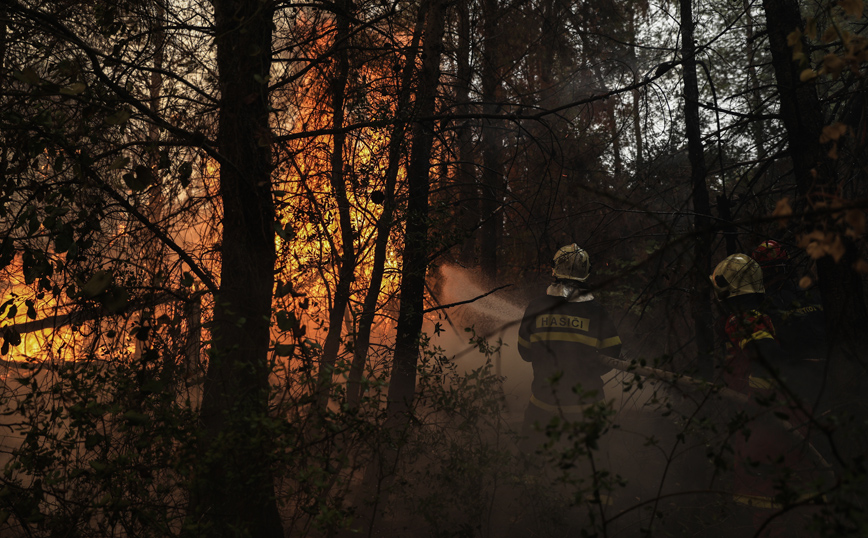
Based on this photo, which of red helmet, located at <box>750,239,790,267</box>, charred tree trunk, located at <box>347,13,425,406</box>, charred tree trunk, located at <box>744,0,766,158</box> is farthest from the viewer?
charred tree trunk, located at <box>347,13,425,406</box>

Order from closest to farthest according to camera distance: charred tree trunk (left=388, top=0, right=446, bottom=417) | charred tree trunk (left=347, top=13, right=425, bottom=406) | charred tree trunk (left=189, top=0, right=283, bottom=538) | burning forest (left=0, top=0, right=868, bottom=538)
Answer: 1. burning forest (left=0, top=0, right=868, bottom=538)
2. charred tree trunk (left=189, top=0, right=283, bottom=538)
3. charred tree trunk (left=347, top=13, right=425, bottom=406)
4. charred tree trunk (left=388, top=0, right=446, bottom=417)

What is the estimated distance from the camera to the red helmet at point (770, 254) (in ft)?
12.5

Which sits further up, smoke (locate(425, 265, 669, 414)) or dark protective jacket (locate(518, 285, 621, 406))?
smoke (locate(425, 265, 669, 414))

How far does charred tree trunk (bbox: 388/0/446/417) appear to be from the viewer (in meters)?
5.09

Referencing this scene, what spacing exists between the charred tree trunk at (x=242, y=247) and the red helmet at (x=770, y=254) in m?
2.97

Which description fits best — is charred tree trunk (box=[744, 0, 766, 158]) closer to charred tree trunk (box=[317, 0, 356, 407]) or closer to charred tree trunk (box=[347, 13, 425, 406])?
charred tree trunk (box=[347, 13, 425, 406])

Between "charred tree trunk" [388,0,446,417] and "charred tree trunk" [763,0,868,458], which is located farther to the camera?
"charred tree trunk" [388,0,446,417]

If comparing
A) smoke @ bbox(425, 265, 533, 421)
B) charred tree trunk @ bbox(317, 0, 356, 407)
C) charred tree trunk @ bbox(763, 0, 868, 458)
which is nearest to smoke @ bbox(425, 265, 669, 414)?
smoke @ bbox(425, 265, 533, 421)

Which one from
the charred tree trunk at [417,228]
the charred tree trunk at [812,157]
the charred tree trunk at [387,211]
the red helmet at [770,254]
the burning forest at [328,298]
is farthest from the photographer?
the charred tree trunk at [417,228]

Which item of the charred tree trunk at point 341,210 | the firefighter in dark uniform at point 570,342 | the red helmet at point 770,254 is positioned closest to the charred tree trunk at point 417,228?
the charred tree trunk at point 341,210

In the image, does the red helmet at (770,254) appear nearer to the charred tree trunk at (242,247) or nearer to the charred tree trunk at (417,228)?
the charred tree trunk at (417,228)

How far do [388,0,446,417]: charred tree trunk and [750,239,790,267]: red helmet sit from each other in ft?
8.15

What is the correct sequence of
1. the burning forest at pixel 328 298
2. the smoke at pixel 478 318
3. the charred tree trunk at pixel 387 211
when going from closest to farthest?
1. the burning forest at pixel 328 298
2. the charred tree trunk at pixel 387 211
3. the smoke at pixel 478 318

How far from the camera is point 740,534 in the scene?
4.50 metres
